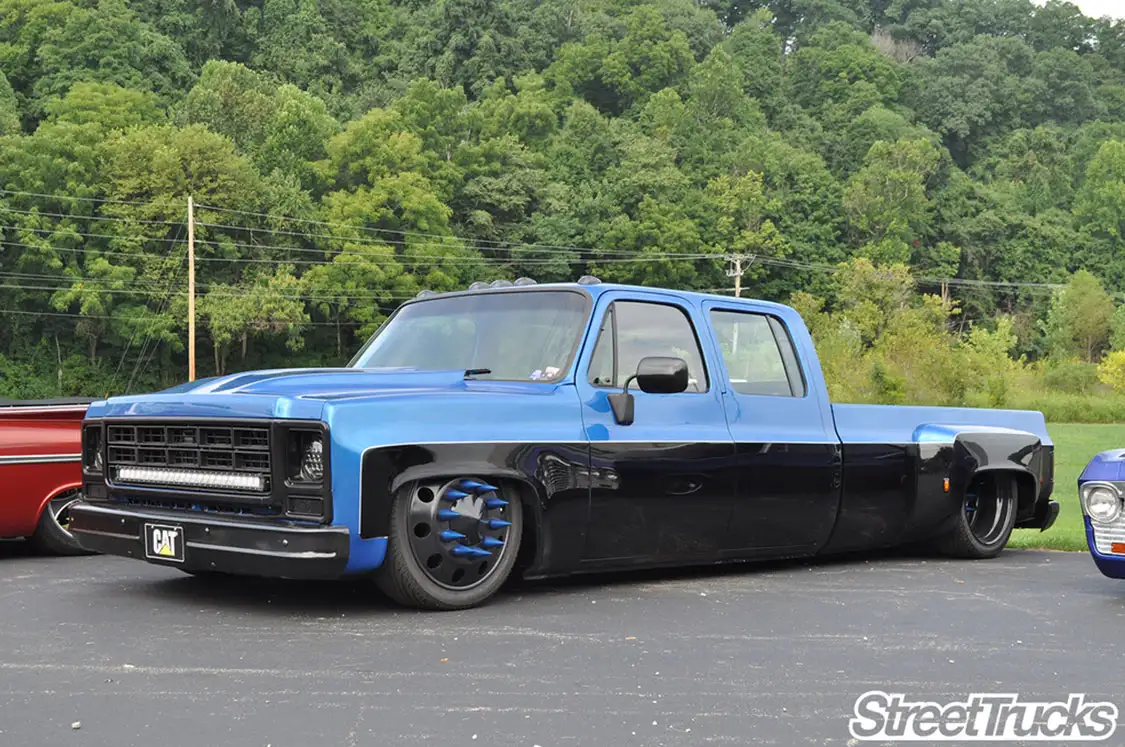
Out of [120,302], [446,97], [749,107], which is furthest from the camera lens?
[749,107]

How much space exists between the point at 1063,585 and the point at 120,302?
68542 millimetres

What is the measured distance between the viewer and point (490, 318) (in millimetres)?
7980

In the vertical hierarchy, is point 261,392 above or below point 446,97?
below

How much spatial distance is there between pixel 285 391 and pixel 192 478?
2.09 feet

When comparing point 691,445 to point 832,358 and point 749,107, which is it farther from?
point 749,107

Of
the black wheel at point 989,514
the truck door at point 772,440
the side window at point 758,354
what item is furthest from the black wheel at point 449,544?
the black wheel at point 989,514

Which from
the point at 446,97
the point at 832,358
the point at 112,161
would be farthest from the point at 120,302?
the point at 832,358

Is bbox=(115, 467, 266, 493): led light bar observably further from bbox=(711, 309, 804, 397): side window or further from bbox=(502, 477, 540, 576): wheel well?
bbox=(711, 309, 804, 397): side window

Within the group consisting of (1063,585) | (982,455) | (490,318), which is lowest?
(1063,585)

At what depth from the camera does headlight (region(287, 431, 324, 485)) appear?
637cm

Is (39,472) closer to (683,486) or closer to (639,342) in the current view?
(639,342)

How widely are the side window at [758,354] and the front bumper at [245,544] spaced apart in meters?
3.05

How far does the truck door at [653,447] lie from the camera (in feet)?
24.2

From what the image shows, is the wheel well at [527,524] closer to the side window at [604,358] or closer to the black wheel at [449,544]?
the black wheel at [449,544]
